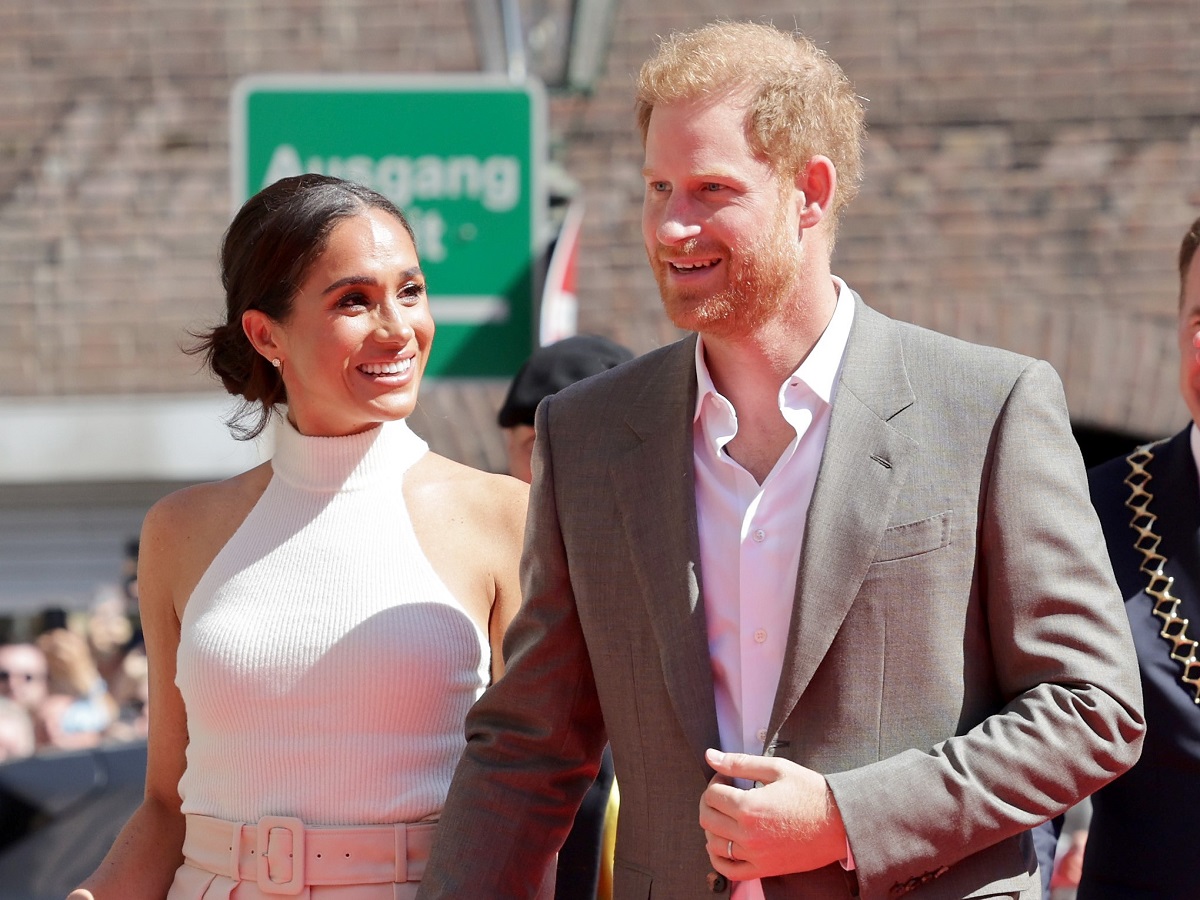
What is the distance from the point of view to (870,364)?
2348 millimetres

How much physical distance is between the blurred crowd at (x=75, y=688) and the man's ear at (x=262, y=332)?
13.2ft

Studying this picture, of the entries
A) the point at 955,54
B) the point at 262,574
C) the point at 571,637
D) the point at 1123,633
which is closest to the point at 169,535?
the point at 262,574

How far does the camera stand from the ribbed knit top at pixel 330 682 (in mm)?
2729

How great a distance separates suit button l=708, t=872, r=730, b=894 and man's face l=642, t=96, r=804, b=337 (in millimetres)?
731

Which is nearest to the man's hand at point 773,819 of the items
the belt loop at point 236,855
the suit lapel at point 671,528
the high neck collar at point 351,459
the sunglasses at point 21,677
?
the suit lapel at point 671,528

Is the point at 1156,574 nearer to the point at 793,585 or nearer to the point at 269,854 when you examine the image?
the point at 793,585

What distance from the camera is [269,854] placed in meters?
2.69

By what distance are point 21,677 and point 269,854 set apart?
16.2 ft

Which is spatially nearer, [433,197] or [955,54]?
[433,197]

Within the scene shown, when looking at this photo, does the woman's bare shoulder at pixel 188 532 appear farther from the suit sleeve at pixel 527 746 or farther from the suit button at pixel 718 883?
the suit button at pixel 718 883

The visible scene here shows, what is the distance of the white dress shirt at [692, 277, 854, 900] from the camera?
224cm

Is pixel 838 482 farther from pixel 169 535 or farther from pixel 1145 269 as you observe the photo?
pixel 1145 269

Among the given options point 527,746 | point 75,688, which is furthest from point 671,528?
A: point 75,688

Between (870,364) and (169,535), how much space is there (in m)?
1.35
